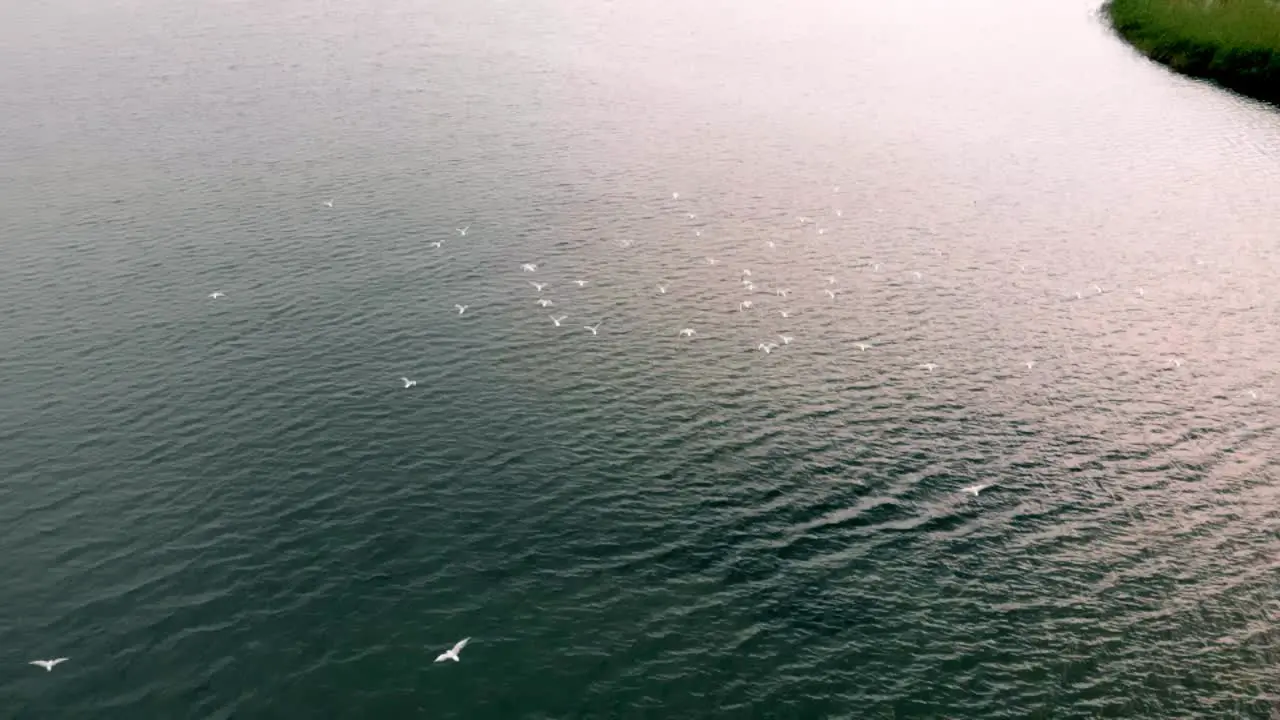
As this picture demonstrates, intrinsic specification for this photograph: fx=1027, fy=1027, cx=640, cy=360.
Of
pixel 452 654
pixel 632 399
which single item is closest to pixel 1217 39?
pixel 632 399

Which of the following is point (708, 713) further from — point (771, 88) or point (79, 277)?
Answer: point (771, 88)

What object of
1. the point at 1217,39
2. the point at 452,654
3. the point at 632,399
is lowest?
the point at 452,654

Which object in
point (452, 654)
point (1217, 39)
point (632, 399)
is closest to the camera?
point (452, 654)

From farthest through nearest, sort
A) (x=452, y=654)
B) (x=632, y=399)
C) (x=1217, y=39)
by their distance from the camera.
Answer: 1. (x=1217, y=39)
2. (x=632, y=399)
3. (x=452, y=654)

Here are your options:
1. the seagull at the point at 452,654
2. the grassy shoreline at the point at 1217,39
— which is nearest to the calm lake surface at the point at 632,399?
the seagull at the point at 452,654

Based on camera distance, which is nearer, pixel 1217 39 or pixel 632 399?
pixel 632 399

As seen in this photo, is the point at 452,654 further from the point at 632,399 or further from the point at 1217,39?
the point at 1217,39

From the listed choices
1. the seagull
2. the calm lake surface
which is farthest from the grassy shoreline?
the seagull

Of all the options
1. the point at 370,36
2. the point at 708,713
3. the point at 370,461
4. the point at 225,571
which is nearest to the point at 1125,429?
the point at 708,713
